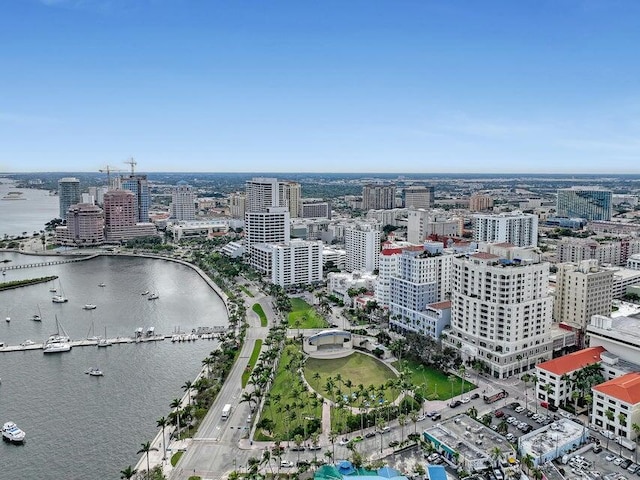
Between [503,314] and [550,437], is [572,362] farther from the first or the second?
[550,437]

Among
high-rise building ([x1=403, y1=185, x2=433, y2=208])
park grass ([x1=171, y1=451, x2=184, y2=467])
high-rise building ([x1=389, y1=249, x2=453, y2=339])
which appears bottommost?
park grass ([x1=171, y1=451, x2=184, y2=467])

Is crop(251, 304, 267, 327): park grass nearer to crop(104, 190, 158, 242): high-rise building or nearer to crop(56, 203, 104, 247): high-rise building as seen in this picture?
crop(104, 190, 158, 242): high-rise building

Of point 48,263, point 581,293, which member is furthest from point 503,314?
point 48,263

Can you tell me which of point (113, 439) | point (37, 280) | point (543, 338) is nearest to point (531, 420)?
point (543, 338)

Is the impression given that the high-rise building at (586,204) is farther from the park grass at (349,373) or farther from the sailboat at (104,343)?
the sailboat at (104,343)

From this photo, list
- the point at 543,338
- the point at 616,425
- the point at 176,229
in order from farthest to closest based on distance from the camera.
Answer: the point at 176,229 → the point at 543,338 → the point at 616,425

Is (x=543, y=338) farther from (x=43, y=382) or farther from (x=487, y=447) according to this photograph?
(x=43, y=382)

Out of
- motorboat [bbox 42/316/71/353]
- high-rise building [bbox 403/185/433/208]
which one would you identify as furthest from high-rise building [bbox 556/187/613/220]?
motorboat [bbox 42/316/71/353]
